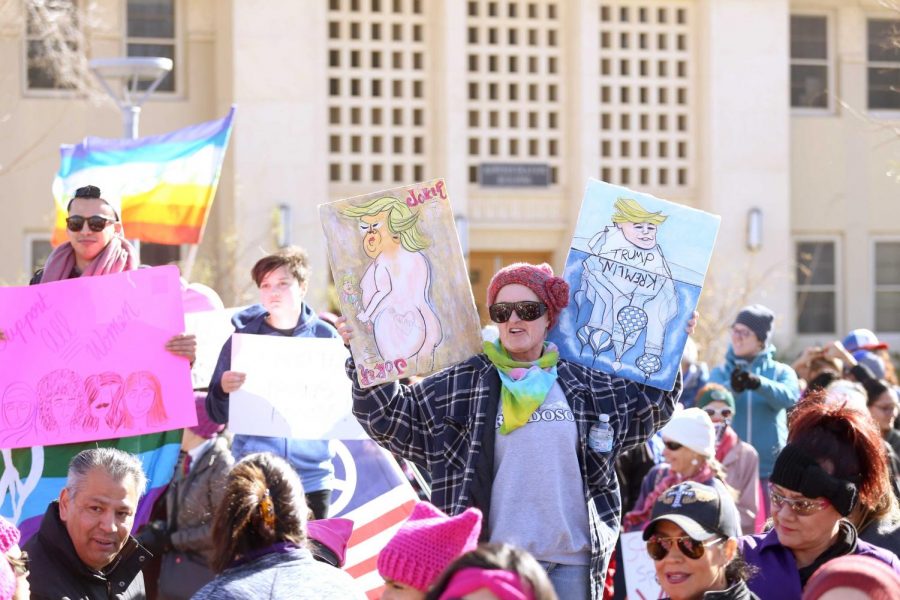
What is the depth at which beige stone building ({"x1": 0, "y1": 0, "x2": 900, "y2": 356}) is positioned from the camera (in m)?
19.2

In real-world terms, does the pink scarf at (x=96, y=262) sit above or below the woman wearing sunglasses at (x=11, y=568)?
above

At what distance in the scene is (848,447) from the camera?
4641 millimetres

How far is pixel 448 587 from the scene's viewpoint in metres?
3.01

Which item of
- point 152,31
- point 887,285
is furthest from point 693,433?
point 887,285

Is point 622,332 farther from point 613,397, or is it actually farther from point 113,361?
point 113,361

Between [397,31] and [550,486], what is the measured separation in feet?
52.3

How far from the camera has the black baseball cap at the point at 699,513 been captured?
171 inches

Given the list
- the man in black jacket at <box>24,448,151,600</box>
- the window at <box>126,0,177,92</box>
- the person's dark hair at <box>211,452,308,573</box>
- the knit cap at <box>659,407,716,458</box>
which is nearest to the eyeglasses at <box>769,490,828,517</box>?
the person's dark hair at <box>211,452,308,573</box>

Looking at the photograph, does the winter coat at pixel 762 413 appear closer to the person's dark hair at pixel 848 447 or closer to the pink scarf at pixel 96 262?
the pink scarf at pixel 96 262

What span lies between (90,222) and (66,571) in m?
1.76

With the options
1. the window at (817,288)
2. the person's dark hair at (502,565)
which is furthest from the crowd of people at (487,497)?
the window at (817,288)

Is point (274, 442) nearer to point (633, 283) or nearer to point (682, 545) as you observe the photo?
point (633, 283)

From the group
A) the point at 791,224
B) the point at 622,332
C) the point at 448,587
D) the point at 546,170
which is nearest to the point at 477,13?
the point at 546,170

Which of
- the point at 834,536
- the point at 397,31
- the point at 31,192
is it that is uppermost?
the point at 397,31
